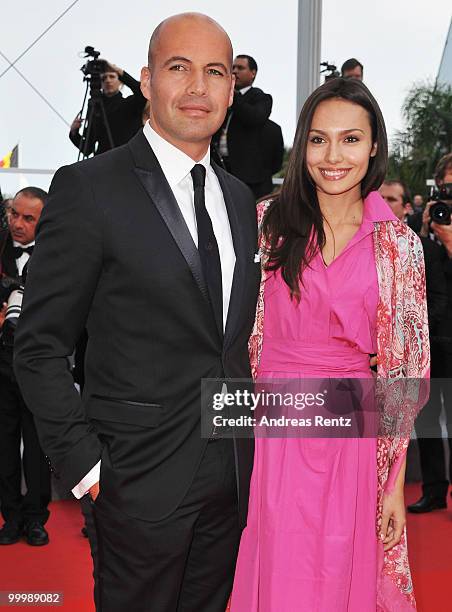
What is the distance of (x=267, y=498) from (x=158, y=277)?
2.39 feet

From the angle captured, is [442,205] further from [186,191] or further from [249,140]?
[186,191]

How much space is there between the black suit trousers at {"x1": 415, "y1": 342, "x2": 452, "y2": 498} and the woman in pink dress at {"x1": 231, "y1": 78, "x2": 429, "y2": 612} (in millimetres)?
2326

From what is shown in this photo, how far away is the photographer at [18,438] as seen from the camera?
3.99 metres

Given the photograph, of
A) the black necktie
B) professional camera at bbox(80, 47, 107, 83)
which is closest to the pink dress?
the black necktie

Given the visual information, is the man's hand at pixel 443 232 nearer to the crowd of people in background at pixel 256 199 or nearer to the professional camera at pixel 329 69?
the crowd of people in background at pixel 256 199

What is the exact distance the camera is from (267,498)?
7.06 ft

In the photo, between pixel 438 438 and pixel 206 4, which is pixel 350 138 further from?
pixel 206 4

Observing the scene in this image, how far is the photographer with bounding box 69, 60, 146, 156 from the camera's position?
4.61 meters

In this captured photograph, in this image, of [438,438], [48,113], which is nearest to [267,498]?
[438,438]

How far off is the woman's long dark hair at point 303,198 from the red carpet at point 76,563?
5.57 feet

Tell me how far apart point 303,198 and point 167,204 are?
579 millimetres

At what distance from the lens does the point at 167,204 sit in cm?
174

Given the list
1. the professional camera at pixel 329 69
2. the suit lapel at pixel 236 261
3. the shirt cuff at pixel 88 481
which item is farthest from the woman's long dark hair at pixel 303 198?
the professional camera at pixel 329 69

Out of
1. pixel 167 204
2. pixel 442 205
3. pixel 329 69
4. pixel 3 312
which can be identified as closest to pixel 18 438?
pixel 3 312
